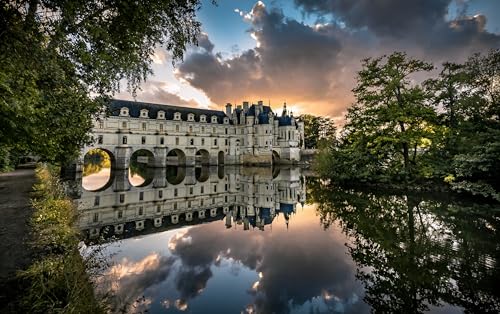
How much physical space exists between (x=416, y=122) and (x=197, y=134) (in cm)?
3971

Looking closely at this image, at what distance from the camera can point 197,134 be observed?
50344mm

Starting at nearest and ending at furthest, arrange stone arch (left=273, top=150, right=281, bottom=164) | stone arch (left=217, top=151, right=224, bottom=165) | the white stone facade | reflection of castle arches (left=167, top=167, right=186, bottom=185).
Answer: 1. reflection of castle arches (left=167, top=167, right=186, bottom=185)
2. the white stone facade
3. stone arch (left=217, top=151, right=224, bottom=165)
4. stone arch (left=273, top=150, right=281, bottom=164)

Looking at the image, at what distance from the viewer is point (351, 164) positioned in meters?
20.8

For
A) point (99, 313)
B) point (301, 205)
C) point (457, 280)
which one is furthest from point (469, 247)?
point (99, 313)

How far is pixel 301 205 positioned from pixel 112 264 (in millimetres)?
10935

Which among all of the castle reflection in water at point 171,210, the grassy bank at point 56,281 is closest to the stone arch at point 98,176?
the castle reflection in water at point 171,210

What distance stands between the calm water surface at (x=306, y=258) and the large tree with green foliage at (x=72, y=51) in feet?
12.4

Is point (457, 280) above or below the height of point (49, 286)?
below

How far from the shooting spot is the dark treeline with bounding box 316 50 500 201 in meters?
15.5

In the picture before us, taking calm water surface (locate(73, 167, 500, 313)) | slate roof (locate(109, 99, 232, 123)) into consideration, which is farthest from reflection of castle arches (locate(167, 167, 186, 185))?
calm water surface (locate(73, 167, 500, 313))

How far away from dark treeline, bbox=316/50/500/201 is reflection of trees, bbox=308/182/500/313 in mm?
5446

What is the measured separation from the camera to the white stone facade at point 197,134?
129ft

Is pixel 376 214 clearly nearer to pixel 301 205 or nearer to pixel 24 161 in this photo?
pixel 301 205

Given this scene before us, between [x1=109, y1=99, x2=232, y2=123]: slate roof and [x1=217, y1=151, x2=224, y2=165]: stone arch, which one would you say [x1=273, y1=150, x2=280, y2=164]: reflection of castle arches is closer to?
[x1=217, y1=151, x2=224, y2=165]: stone arch
